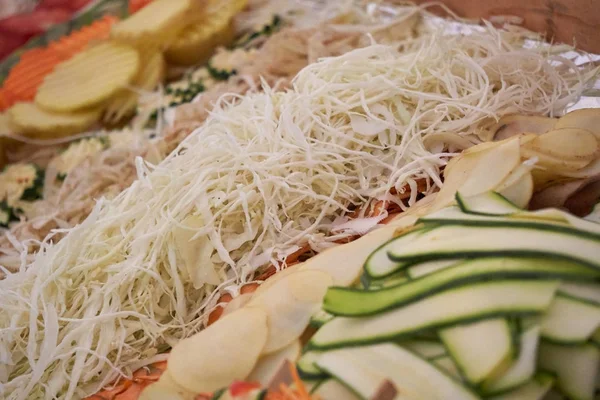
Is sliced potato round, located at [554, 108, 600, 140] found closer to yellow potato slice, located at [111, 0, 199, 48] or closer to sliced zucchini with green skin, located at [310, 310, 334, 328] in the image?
sliced zucchini with green skin, located at [310, 310, 334, 328]

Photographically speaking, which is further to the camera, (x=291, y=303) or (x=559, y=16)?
(x=559, y=16)

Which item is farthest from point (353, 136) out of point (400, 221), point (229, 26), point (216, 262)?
point (229, 26)

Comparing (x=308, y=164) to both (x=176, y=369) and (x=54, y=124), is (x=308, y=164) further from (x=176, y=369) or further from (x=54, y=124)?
(x=54, y=124)

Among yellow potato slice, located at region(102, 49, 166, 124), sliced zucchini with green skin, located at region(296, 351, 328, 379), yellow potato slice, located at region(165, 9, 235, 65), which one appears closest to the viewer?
sliced zucchini with green skin, located at region(296, 351, 328, 379)

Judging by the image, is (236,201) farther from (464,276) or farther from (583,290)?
(583,290)

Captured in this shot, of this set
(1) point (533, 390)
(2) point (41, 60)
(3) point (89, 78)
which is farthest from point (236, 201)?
(2) point (41, 60)

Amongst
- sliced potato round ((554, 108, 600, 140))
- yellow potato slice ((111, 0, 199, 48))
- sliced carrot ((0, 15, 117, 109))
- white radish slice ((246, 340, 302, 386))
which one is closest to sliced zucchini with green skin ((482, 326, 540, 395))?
white radish slice ((246, 340, 302, 386))

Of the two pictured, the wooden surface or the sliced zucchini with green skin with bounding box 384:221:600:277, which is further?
the wooden surface
